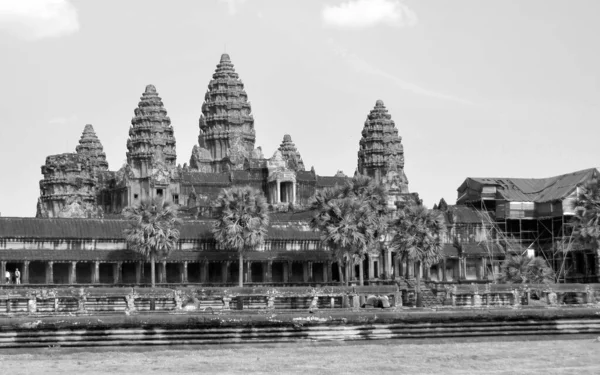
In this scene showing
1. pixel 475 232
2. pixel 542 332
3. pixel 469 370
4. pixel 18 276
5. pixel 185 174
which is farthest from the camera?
pixel 185 174

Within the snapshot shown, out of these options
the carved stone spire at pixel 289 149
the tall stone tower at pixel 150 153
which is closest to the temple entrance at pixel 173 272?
the tall stone tower at pixel 150 153

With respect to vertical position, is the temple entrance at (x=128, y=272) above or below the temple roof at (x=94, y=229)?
below

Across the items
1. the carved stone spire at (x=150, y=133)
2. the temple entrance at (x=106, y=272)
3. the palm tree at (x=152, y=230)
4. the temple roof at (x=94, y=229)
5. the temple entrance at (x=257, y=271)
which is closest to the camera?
the palm tree at (x=152, y=230)

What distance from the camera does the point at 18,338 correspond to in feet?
96.9

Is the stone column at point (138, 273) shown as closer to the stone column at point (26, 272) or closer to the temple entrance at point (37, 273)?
the temple entrance at point (37, 273)

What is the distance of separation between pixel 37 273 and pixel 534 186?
4921 cm

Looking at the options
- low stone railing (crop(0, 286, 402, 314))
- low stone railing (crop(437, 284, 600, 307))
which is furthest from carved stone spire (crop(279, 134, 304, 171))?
low stone railing (crop(0, 286, 402, 314))

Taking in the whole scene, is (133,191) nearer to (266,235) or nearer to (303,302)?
(266,235)

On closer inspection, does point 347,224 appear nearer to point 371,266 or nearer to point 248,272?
point 248,272

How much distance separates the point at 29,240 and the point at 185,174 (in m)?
42.9

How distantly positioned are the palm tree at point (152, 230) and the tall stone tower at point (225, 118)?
67693mm

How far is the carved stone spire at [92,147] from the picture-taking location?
611 ft

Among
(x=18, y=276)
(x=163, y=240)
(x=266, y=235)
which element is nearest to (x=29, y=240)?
(x=18, y=276)

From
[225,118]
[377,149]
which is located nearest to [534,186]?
[377,149]
